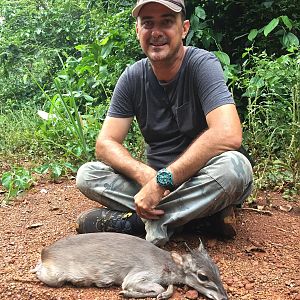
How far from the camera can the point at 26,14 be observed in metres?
10.8

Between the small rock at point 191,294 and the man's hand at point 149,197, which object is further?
the man's hand at point 149,197

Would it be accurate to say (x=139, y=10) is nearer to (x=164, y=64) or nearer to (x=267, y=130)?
(x=164, y=64)

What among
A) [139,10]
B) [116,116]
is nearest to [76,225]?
[116,116]

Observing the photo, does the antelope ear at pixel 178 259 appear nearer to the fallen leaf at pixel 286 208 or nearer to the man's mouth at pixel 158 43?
the man's mouth at pixel 158 43

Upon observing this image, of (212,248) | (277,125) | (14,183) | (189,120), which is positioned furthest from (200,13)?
(212,248)

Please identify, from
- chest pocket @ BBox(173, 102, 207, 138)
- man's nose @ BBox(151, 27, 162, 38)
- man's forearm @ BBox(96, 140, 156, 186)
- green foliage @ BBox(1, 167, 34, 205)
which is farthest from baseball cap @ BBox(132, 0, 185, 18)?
green foliage @ BBox(1, 167, 34, 205)

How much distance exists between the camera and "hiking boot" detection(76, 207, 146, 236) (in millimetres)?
3633

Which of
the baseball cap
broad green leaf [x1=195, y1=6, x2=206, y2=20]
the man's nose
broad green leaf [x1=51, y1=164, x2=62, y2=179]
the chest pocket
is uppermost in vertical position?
the baseball cap

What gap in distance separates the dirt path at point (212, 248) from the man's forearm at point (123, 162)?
514 millimetres

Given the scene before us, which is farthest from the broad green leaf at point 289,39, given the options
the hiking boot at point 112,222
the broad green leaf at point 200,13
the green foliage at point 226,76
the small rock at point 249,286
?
the small rock at point 249,286

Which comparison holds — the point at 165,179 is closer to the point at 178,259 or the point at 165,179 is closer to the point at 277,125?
the point at 178,259

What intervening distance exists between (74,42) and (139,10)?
660cm

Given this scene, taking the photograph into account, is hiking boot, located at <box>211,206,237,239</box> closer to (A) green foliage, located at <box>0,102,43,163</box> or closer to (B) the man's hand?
(B) the man's hand

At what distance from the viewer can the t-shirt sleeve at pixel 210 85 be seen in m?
3.36
